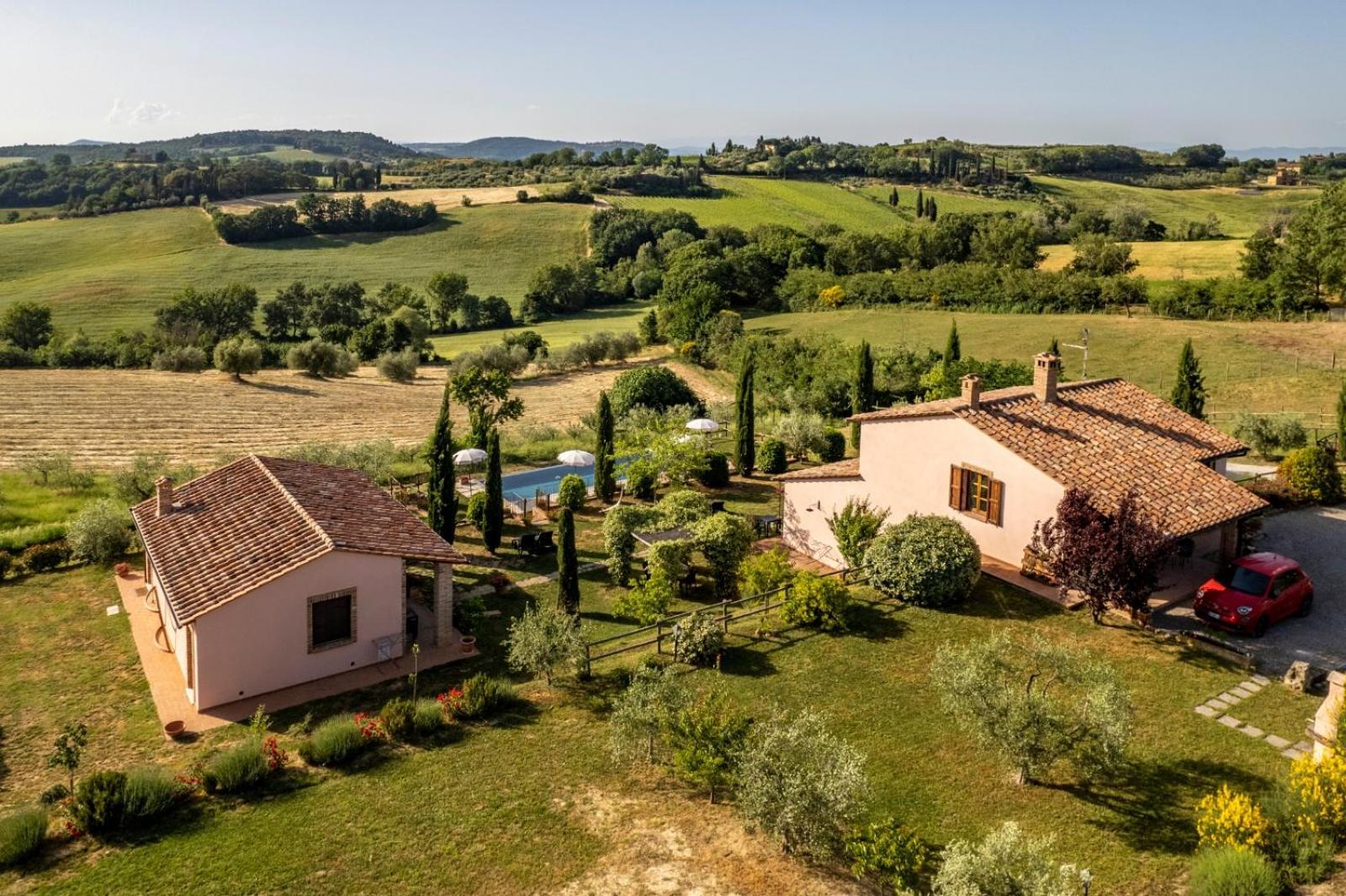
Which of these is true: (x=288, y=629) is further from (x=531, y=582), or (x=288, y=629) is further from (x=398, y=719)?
(x=531, y=582)

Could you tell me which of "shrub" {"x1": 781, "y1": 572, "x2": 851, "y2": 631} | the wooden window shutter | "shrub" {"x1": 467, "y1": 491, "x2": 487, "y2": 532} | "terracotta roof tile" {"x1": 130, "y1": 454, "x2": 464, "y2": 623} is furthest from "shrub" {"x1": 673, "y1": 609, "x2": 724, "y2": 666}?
"shrub" {"x1": 467, "y1": 491, "x2": 487, "y2": 532}

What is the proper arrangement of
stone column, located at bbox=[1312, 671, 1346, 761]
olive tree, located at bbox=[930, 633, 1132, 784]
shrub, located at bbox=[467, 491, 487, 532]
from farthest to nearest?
shrub, located at bbox=[467, 491, 487, 532], olive tree, located at bbox=[930, 633, 1132, 784], stone column, located at bbox=[1312, 671, 1346, 761]

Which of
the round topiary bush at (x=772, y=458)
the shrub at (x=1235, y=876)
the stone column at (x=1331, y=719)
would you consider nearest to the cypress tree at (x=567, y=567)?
the shrub at (x=1235, y=876)

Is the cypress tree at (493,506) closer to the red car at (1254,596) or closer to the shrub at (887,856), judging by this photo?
the shrub at (887,856)

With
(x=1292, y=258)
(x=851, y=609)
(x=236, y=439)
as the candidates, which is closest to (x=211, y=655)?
(x=851, y=609)

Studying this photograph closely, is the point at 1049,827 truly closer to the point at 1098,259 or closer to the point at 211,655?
the point at 211,655

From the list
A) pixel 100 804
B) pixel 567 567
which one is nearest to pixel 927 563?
pixel 567 567

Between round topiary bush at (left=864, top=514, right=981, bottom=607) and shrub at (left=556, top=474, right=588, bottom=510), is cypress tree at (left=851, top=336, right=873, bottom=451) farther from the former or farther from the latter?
round topiary bush at (left=864, top=514, right=981, bottom=607)
